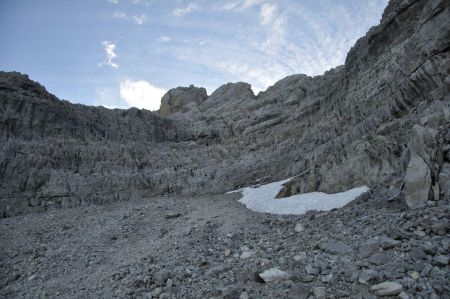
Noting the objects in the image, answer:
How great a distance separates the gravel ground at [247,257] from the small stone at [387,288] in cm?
2

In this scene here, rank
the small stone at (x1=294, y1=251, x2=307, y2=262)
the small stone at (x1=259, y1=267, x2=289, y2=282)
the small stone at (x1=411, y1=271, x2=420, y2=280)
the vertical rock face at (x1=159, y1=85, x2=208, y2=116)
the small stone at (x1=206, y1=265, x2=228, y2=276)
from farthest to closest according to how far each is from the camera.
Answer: the vertical rock face at (x1=159, y1=85, x2=208, y2=116), the small stone at (x1=206, y1=265, x2=228, y2=276), the small stone at (x1=294, y1=251, x2=307, y2=262), the small stone at (x1=259, y1=267, x2=289, y2=282), the small stone at (x1=411, y1=271, x2=420, y2=280)

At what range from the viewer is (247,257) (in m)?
12.5

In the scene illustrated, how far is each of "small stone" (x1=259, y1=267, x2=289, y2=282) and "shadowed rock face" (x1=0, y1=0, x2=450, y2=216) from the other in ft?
22.3

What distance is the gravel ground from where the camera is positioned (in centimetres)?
823

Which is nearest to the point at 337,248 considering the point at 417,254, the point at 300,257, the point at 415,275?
the point at 300,257

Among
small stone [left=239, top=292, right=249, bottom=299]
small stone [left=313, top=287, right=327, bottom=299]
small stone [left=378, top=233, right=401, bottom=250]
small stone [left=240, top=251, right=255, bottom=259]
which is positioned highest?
small stone [left=378, top=233, right=401, bottom=250]

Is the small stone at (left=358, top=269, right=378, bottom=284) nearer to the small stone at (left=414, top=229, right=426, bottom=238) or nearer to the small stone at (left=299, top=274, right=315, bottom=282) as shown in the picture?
the small stone at (left=299, top=274, right=315, bottom=282)

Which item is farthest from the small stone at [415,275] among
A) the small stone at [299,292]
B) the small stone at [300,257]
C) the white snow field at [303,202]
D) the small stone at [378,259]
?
the white snow field at [303,202]

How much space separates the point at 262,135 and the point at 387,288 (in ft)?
151

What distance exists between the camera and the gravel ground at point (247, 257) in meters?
8.23

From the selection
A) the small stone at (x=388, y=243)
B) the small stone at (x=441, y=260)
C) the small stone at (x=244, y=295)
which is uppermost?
the small stone at (x=388, y=243)

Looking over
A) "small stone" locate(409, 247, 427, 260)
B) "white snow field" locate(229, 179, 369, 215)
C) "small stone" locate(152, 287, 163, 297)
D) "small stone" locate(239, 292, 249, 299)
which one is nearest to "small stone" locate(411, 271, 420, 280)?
"small stone" locate(409, 247, 427, 260)

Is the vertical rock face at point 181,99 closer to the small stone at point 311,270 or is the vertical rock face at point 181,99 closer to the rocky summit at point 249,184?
the rocky summit at point 249,184

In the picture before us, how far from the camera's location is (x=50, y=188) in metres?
36.8
